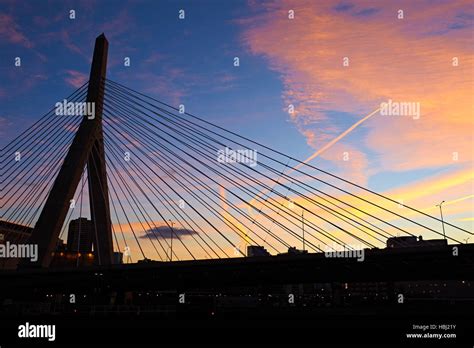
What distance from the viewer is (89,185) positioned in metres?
36.3

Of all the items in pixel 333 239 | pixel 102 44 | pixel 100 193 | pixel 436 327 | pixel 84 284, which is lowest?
pixel 436 327

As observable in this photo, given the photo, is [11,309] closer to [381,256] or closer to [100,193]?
[100,193]

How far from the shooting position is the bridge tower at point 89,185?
Result: 3272cm

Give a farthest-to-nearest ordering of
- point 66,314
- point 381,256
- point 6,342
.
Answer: point 66,314
point 381,256
point 6,342

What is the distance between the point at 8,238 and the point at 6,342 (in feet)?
310

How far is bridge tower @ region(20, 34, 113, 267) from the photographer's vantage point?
32.7 m

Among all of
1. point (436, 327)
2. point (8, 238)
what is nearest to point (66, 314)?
point (436, 327)

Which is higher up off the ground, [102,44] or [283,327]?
[102,44]

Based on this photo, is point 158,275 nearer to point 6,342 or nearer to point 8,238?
point 6,342

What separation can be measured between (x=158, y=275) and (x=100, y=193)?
35.0 feet

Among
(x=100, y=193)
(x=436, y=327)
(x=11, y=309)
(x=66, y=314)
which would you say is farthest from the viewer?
(x=11, y=309)

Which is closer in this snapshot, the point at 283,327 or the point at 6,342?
the point at 6,342

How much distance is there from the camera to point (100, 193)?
118 ft

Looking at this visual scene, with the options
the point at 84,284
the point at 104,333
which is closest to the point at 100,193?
the point at 104,333
